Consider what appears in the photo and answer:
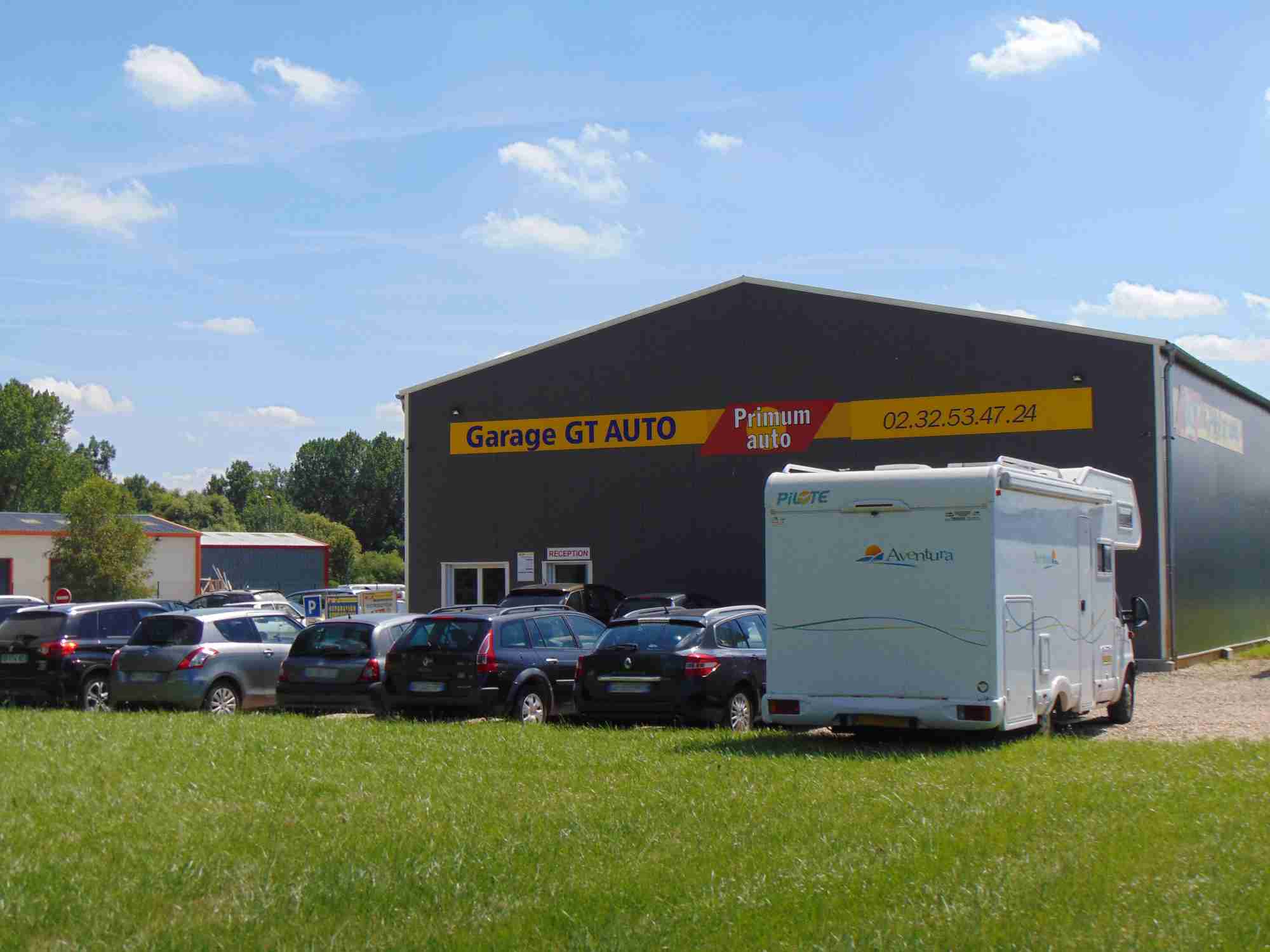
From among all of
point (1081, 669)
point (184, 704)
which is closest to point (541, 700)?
point (184, 704)

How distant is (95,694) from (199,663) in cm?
235

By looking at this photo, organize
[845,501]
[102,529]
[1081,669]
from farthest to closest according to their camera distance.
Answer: [102,529]
[1081,669]
[845,501]

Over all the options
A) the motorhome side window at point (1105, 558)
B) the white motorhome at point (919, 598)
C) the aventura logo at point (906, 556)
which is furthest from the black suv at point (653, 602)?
the aventura logo at point (906, 556)

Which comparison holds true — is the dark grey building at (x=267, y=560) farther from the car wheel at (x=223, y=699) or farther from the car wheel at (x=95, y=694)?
the car wheel at (x=223, y=699)

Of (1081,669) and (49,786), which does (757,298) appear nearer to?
(1081,669)

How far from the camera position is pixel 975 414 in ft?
86.1

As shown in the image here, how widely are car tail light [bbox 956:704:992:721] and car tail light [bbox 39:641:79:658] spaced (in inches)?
504

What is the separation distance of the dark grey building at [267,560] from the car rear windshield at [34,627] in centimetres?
4939

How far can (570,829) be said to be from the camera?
28.2 ft

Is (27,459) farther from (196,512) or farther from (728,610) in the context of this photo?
(728,610)

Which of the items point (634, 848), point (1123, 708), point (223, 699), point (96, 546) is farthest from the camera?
point (96, 546)

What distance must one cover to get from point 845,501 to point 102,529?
4194 centimetres

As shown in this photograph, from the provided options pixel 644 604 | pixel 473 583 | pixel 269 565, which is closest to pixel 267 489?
pixel 269 565

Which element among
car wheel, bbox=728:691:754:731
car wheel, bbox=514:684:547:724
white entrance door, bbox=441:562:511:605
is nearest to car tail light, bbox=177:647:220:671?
car wheel, bbox=514:684:547:724
